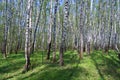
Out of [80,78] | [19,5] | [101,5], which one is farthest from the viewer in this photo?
[101,5]

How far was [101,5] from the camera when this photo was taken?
62750 millimetres

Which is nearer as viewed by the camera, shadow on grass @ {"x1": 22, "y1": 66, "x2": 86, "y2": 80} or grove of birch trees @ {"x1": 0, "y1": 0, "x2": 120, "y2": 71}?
shadow on grass @ {"x1": 22, "y1": 66, "x2": 86, "y2": 80}

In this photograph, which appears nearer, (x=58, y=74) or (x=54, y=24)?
(x=58, y=74)

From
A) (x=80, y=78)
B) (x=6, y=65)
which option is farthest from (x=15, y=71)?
(x=80, y=78)

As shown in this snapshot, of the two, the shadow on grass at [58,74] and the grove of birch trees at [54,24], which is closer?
the shadow on grass at [58,74]

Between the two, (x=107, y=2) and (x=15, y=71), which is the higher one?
(x=107, y=2)

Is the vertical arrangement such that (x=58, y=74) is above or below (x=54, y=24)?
below

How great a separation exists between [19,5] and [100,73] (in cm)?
3824

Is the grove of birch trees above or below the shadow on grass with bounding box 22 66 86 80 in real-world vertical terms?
above

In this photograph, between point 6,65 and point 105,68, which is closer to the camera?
point 105,68

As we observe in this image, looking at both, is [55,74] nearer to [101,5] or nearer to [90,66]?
[90,66]

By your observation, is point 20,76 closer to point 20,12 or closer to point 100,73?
point 100,73

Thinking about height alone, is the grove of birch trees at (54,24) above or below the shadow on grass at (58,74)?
above

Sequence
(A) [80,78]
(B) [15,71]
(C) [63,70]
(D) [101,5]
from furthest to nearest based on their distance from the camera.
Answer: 1. (D) [101,5]
2. (B) [15,71]
3. (C) [63,70]
4. (A) [80,78]
